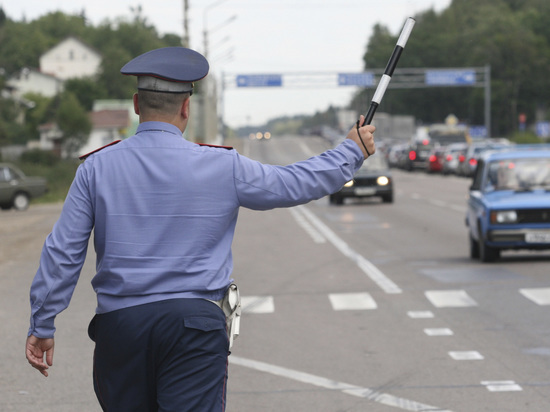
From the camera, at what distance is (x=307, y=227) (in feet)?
83.6

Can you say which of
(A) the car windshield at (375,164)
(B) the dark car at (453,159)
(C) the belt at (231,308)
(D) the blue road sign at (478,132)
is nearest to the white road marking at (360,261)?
(A) the car windshield at (375,164)

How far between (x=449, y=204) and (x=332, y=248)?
14.2 metres

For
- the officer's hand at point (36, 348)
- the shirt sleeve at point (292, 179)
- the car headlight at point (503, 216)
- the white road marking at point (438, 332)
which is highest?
the shirt sleeve at point (292, 179)

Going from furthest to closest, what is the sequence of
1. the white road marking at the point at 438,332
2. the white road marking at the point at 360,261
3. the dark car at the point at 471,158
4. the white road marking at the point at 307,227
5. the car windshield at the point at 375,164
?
the dark car at the point at 471,158
the car windshield at the point at 375,164
the white road marking at the point at 307,227
the white road marking at the point at 360,261
the white road marking at the point at 438,332

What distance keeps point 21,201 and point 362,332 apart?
3089 centimetres

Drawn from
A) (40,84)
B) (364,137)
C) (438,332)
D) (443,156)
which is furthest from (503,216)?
(40,84)

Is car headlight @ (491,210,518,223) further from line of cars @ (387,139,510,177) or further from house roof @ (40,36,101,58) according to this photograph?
house roof @ (40,36,101,58)

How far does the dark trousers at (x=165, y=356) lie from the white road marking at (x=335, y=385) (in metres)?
3.21

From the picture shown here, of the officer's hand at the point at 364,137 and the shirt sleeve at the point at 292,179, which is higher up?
the officer's hand at the point at 364,137

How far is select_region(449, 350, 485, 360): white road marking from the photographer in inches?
337

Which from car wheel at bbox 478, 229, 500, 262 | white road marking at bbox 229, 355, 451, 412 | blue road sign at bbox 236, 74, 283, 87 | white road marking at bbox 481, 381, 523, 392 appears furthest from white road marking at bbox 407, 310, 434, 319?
blue road sign at bbox 236, 74, 283, 87

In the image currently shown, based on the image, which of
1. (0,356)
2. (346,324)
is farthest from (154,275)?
(346,324)

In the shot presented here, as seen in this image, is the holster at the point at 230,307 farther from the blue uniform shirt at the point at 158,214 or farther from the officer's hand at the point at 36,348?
the officer's hand at the point at 36,348

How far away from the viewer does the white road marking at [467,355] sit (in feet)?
28.1
